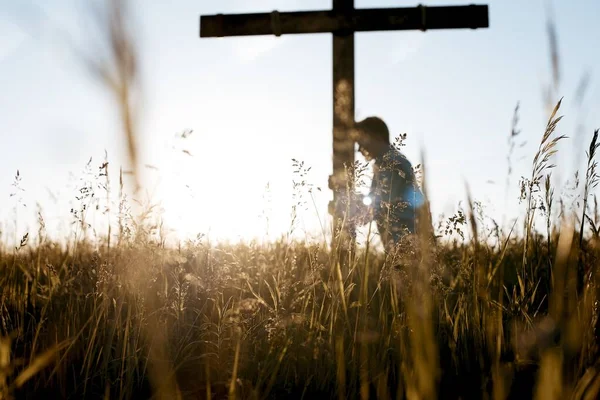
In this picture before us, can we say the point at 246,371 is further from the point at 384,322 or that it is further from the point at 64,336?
the point at 64,336

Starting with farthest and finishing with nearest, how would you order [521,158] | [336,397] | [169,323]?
[169,323]
[521,158]
[336,397]

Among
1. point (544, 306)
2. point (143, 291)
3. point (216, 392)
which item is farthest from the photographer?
point (544, 306)

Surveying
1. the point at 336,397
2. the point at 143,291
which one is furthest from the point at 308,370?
the point at 143,291

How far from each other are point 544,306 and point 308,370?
4.05ft

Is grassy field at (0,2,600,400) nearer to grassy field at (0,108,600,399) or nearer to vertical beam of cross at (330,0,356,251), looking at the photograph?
grassy field at (0,108,600,399)

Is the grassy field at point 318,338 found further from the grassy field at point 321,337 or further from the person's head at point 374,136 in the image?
the person's head at point 374,136

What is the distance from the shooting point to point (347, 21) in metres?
4.98

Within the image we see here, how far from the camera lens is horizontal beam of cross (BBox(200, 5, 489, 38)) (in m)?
4.92

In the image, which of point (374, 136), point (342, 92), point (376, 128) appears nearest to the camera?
point (342, 92)

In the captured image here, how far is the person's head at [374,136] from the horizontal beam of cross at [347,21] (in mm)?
1061

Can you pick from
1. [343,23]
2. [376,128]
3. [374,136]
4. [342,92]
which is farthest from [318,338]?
[376,128]

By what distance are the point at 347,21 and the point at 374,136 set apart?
50.8 inches

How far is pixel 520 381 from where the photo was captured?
160cm

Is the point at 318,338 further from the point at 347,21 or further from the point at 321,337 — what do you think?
the point at 347,21
